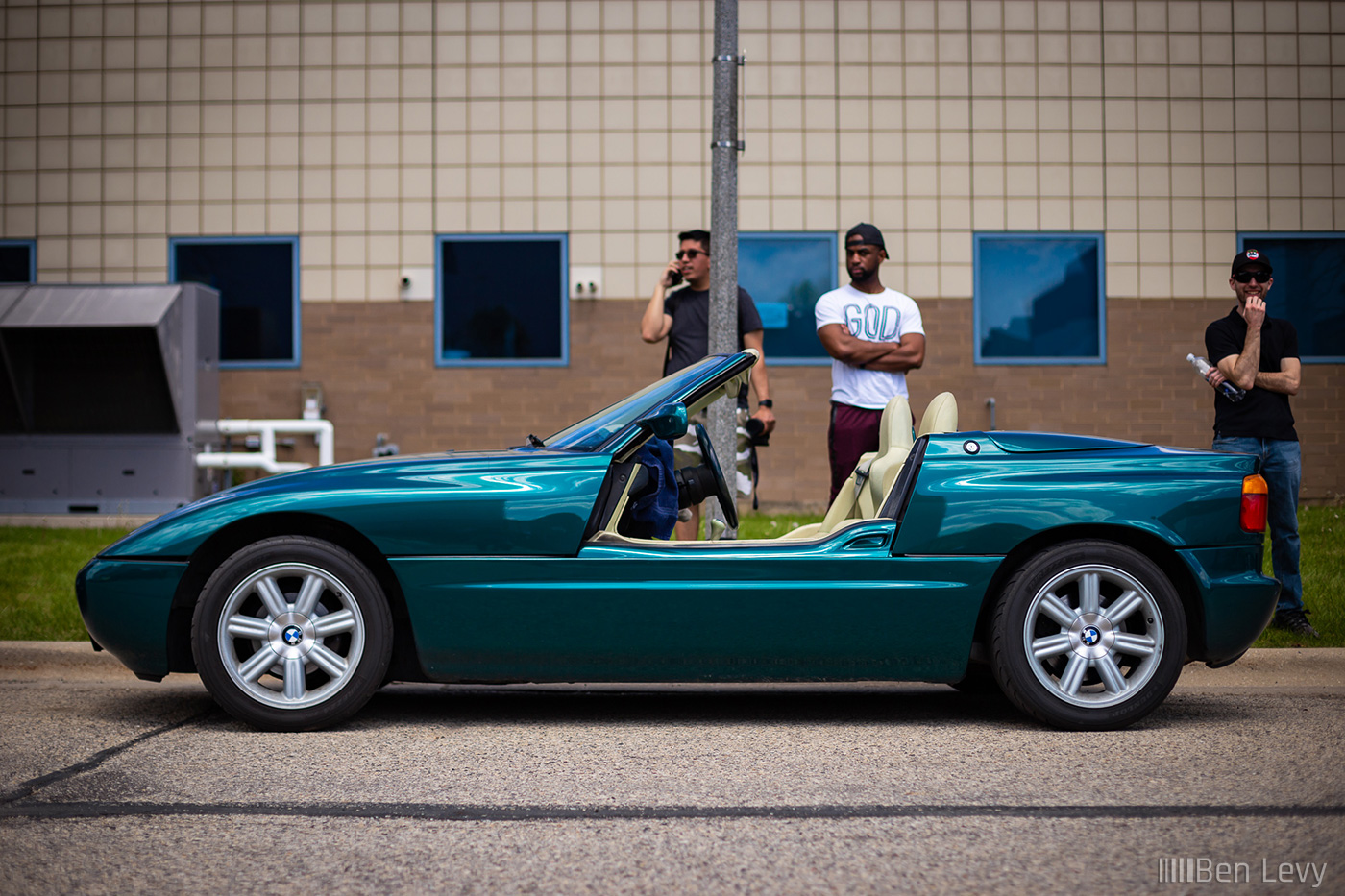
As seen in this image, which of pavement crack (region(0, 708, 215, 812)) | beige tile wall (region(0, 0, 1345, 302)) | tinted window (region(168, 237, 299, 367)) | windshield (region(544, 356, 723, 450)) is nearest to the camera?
pavement crack (region(0, 708, 215, 812))

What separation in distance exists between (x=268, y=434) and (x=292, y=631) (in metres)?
8.49

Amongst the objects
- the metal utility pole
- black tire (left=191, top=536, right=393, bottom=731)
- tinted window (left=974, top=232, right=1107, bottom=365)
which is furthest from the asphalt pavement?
tinted window (left=974, top=232, right=1107, bottom=365)

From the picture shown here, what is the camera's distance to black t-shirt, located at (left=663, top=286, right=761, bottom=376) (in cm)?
665

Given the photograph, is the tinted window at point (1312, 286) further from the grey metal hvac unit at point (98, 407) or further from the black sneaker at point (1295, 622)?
the grey metal hvac unit at point (98, 407)

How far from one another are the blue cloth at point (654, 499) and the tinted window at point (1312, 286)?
10.1 metres

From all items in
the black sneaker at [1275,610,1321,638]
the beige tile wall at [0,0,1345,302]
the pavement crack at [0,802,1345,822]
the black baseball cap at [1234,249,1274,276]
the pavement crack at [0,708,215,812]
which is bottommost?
the pavement crack at [0,708,215,812]

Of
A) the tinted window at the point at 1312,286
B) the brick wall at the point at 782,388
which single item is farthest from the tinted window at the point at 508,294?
the tinted window at the point at 1312,286

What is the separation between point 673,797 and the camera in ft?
10.8

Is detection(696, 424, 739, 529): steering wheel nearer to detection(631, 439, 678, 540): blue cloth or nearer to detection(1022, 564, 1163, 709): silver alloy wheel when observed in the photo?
detection(631, 439, 678, 540): blue cloth

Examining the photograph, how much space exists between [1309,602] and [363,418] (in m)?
8.92

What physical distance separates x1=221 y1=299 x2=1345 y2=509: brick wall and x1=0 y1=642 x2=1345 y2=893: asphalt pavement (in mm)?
7577

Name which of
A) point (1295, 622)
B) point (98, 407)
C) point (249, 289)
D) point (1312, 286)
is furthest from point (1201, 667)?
point (249, 289)

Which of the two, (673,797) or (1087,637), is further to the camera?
(1087,637)

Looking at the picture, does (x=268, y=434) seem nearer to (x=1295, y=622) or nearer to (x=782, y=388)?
(x=782, y=388)
